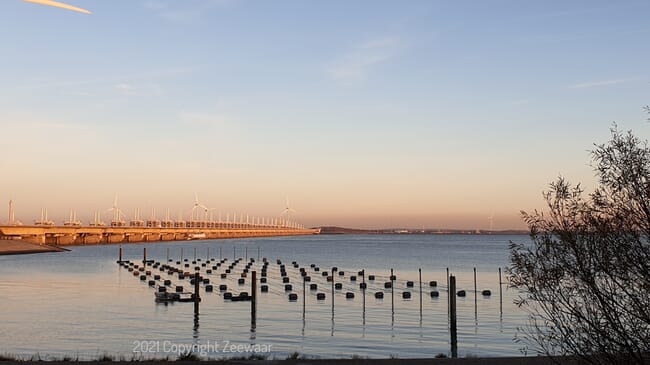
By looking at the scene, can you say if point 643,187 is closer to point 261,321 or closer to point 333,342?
point 333,342

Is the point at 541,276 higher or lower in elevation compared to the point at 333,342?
higher

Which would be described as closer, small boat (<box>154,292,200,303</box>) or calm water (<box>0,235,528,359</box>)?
calm water (<box>0,235,528,359</box>)

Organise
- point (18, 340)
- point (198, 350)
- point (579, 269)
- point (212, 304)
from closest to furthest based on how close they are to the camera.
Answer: point (579, 269), point (198, 350), point (18, 340), point (212, 304)

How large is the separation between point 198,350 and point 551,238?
30.6m

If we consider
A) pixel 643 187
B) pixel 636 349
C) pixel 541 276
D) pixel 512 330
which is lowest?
pixel 512 330

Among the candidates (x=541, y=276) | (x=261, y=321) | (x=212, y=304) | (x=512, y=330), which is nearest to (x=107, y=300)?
(x=212, y=304)

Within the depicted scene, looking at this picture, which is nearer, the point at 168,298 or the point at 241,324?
the point at 241,324

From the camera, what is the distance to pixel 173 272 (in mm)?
124938

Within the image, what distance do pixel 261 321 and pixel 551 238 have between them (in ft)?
150

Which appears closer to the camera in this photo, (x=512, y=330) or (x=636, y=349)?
(x=636, y=349)

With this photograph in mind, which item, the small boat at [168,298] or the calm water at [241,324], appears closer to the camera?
the calm water at [241,324]

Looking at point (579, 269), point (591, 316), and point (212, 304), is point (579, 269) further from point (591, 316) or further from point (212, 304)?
point (212, 304)

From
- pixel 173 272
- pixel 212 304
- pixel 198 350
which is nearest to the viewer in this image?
pixel 198 350

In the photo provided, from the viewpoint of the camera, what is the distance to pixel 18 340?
46250 mm
